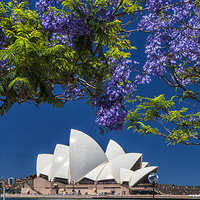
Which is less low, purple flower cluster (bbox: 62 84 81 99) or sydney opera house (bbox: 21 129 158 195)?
sydney opera house (bbox: 21 129 158 195)

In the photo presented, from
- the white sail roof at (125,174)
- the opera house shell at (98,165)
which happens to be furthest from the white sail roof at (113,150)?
the white sail roof at (125,174)

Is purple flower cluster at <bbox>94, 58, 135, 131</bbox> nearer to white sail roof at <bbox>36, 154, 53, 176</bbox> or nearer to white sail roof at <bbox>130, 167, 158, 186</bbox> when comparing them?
white sail roof at <bbox>130, 167, 158, 186</bbox>

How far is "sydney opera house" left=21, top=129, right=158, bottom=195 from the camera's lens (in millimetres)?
57688

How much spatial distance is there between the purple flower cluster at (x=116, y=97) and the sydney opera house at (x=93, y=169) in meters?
53.3

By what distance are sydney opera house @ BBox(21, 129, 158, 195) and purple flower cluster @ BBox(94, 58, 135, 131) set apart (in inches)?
2097

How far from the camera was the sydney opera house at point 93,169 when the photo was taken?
2271 inches

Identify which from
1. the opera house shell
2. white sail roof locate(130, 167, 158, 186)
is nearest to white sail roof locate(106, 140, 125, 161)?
the opera house shell

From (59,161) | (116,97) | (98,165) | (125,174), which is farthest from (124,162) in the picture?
(116,97)

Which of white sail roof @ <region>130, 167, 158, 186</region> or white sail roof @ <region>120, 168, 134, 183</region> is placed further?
white sail roof @ <region>120, 168, 134, 183</region>

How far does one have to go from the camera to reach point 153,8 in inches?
255

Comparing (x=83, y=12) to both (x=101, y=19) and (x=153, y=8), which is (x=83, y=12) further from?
(x=153, y=8)

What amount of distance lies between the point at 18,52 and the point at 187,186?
69457mm

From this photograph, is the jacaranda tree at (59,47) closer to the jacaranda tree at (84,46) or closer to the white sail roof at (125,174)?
the jacaranda tree at (84,46)

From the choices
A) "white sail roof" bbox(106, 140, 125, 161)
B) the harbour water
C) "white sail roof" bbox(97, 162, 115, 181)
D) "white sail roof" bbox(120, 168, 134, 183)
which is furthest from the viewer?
"white sail roof" bbox(106, 140, 125, 161)
